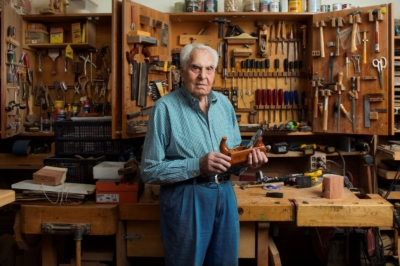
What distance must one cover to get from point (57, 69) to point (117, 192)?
1.85 meters

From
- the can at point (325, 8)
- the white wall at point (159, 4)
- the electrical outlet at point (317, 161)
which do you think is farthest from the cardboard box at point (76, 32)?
the electrical outlet at point (317, 161)

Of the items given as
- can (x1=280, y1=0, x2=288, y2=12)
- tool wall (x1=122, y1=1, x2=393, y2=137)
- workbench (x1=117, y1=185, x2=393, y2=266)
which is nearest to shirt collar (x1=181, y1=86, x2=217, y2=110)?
workbench (x1=117, y1=185, x2=393, y2=266)

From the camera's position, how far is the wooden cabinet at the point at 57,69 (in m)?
3.50

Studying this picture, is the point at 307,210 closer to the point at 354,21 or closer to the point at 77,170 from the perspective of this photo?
the point at 77,170

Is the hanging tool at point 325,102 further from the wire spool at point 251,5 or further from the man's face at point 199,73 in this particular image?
the man's face at point 199,73

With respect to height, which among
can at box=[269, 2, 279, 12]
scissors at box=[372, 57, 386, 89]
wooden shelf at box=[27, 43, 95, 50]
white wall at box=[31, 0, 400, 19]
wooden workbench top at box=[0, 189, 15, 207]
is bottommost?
wooden workbench top at box=[0, 189, 15, 207]

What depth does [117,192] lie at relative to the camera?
8.09 ft

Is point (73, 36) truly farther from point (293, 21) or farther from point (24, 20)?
point (293, 21)

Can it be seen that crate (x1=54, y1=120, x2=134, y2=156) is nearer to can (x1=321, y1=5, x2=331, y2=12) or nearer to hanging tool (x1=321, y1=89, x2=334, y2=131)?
hanging tool (x1=321, y1=89, x2=334, y2=131)

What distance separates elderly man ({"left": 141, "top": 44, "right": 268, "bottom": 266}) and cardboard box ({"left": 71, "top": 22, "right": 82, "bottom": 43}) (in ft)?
6.23

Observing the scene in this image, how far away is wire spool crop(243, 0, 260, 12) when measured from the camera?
3.56m

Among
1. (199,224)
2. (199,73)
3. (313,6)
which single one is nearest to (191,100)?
(199,73)

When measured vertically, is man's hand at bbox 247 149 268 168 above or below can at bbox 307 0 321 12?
below

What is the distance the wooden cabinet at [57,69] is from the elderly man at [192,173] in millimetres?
1639
